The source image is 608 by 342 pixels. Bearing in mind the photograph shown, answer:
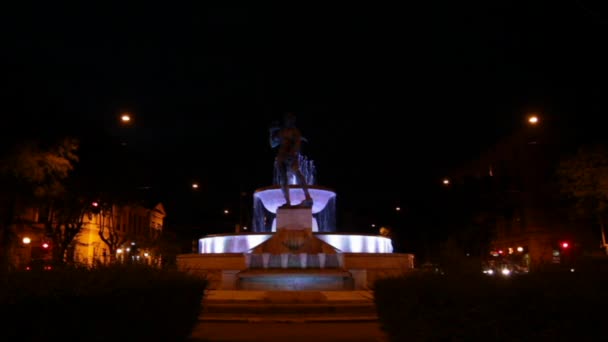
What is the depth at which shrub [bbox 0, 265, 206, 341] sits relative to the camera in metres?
4.78

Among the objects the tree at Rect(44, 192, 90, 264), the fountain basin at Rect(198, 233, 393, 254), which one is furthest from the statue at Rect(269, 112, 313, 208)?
the tree at Rect(44, 192, 90, 264)

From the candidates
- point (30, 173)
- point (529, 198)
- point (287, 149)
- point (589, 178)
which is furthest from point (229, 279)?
point (529, 198)

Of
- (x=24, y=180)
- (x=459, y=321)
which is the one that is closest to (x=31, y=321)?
(x=459, y=321)

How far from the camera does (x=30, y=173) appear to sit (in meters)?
24.3

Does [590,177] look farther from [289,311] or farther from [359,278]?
[289,311]

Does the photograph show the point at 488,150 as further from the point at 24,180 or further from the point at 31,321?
the point at 31,321

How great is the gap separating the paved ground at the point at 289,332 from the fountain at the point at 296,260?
371cm

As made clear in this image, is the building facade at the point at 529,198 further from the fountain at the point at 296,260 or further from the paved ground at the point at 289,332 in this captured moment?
the paved ground at the point at 289,332

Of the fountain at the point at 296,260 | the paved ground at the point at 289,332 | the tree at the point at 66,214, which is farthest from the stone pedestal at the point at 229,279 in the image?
the tree at the point at 66,214

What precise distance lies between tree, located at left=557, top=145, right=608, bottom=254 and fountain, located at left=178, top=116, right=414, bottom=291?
11.3 metres

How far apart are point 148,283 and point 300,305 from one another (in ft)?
21.3

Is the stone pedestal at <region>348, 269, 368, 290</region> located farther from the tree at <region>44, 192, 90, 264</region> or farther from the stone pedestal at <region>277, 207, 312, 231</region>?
the tree at <region>44, 192, 90, 264</region>

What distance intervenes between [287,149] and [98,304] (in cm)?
1958

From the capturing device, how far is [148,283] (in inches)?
286
